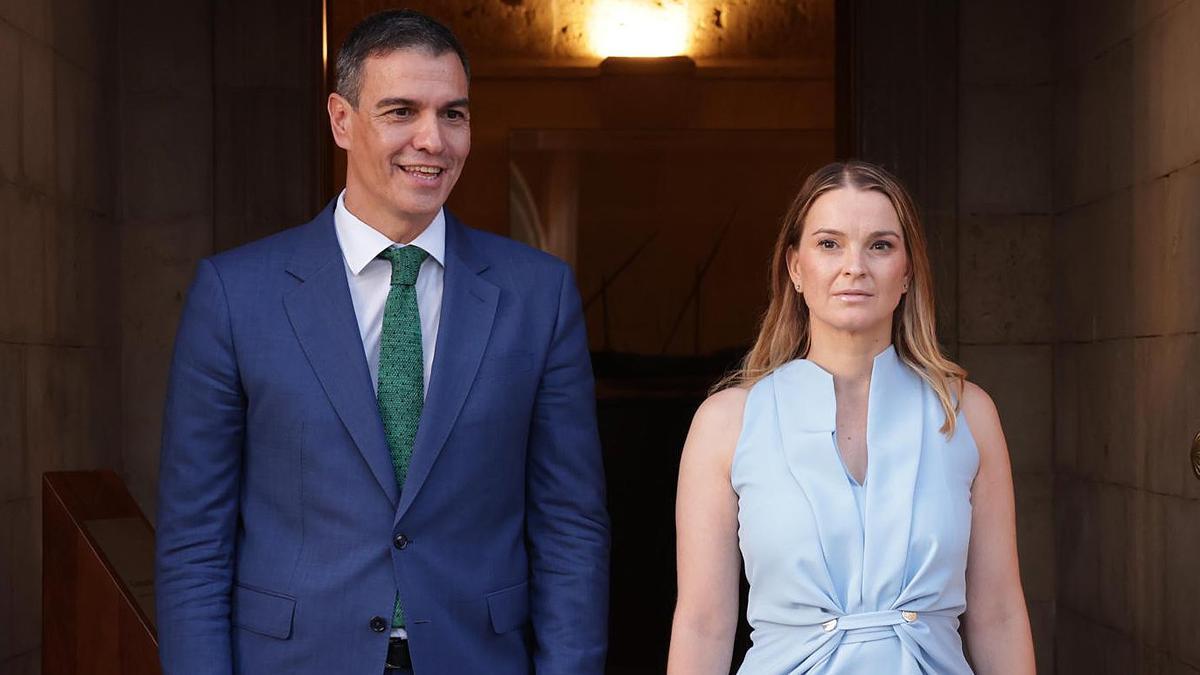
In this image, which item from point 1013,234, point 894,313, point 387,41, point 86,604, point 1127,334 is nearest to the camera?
point 387,41

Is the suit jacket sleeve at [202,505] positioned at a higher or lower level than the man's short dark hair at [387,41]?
lower

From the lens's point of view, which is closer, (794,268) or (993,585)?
(993,585)

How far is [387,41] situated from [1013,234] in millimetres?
3829

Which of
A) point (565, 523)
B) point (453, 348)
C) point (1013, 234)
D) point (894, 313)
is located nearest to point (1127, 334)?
point (1013, 234)

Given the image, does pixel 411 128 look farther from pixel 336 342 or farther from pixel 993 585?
pixel 993 585

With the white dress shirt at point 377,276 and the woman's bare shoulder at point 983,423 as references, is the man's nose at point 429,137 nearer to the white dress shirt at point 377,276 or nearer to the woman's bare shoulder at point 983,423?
the white dress shirt at point 377,276

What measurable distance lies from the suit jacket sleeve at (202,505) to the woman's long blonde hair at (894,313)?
0.88 m

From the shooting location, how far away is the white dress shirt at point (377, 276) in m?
2.71

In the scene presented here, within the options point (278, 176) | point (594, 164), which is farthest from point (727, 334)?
point (278, 176)

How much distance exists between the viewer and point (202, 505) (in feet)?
8.59

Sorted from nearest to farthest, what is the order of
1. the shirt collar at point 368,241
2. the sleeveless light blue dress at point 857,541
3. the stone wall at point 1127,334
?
1. the sleeveless light blue dress at point 857,541
2. the shirt collar at point 368,241
3. the stone wall at point 1127,334

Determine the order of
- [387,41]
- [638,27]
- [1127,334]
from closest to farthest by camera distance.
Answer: [387,41]
[1127,334]
[638,27]

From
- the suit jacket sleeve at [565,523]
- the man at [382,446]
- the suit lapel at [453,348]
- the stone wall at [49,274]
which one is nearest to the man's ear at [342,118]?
the man at [382,446]

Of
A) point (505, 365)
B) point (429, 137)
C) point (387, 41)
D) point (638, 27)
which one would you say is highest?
point (638, 27)
